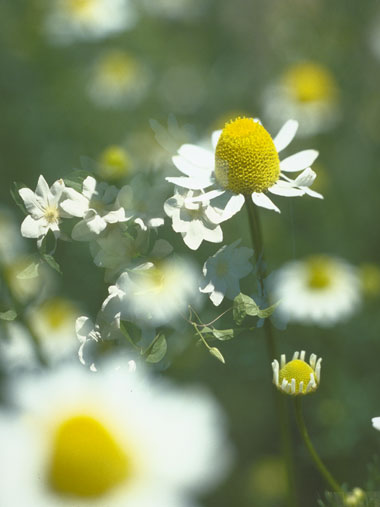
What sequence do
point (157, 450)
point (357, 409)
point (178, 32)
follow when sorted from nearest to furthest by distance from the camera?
point (157, 450), point (357, 409), point (178, 32)

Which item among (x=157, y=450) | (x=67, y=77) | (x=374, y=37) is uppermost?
(x=157, y=450)

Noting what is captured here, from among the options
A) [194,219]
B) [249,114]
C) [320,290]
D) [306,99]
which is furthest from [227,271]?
[249,114]

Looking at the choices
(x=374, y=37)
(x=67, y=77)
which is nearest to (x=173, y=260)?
(x=374, y=37)

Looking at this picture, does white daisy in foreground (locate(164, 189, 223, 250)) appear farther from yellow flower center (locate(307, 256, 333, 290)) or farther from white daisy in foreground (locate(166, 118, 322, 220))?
yellow flower center (locate(307, 256, 333, 290))

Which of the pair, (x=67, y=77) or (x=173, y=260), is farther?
(x=67, y=77)

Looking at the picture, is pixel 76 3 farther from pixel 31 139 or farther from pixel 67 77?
pixel 31 139

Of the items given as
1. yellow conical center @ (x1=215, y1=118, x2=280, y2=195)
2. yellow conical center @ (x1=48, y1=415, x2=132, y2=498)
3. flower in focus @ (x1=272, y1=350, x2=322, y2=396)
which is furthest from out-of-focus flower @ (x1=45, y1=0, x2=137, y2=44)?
yellow conical center @ (x1=48, y1=415, x2=132, y2=498)

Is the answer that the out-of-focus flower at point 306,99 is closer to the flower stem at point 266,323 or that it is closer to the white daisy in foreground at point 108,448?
the flower stem at point 266,323
